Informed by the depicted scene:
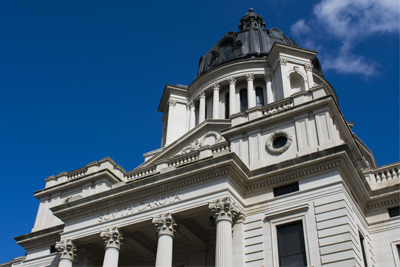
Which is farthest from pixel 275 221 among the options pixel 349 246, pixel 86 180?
pixel 86 180

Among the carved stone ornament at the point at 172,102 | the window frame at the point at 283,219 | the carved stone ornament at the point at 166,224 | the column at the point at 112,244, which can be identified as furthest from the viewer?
the carved stone ornament at the point at 172,102

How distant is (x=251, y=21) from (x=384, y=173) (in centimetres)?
3597

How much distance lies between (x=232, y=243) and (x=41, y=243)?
45.8 feet

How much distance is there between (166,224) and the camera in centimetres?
2205

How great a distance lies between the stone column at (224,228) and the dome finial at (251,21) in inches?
1516

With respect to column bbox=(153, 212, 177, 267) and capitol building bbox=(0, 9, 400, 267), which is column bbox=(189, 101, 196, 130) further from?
column bbox=(153, 212, 177, 267)

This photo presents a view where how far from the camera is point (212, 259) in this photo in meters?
23.8

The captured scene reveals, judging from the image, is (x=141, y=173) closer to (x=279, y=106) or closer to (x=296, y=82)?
(x=279, y=106)

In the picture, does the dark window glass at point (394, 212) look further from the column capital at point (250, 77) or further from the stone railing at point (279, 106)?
the column capital at point (250, 77)

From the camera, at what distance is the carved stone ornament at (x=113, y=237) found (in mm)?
23109

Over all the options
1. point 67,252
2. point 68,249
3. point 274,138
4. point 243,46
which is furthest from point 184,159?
point 243,46

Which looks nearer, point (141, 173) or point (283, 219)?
point (283, 219)

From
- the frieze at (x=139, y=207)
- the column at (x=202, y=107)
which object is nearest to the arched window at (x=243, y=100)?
the column at (x=202, y=107)

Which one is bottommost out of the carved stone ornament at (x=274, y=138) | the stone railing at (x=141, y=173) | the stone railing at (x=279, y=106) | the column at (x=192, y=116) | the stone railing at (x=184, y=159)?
the carved stone ornament at (x=274, y=138)
